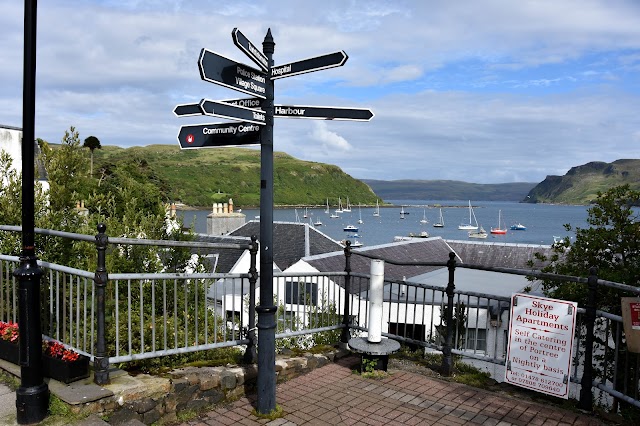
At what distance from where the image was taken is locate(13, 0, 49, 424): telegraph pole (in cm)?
411

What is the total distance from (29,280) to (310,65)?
130 inches

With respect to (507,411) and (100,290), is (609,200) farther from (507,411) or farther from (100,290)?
(100,290)

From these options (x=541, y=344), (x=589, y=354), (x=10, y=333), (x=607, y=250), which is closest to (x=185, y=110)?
(x=10, y=333)

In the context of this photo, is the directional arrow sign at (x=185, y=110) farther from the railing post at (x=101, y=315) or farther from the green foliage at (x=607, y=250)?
the green foliage at (x=607, y=250)

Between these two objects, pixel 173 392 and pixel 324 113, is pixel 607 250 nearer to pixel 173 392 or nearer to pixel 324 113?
pixel 324 113

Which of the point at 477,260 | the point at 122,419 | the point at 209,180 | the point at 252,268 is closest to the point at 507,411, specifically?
the point at 252,268

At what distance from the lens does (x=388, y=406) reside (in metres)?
5.71

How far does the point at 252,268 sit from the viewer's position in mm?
6086

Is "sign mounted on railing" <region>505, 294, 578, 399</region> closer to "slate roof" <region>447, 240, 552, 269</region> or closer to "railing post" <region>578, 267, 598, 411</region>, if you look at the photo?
"railing post" <region>578, 267, 598, 411</region>

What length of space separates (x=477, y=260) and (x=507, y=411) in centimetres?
3989

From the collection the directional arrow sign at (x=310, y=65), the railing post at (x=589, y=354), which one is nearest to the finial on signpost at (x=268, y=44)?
the directional arrow sign at (x=310, y=65)

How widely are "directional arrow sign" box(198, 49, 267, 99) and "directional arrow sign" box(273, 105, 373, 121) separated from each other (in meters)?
0.33

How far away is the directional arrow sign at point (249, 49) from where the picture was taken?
4.58 m

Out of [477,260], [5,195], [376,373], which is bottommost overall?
[477,260]
